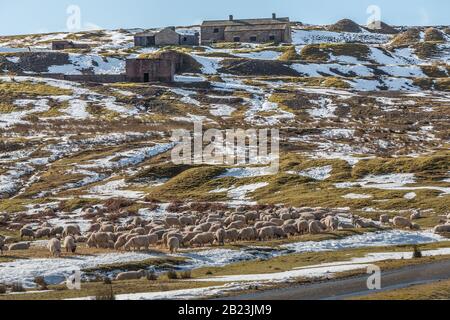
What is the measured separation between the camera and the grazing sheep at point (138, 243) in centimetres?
3997

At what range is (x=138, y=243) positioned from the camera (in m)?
40.0

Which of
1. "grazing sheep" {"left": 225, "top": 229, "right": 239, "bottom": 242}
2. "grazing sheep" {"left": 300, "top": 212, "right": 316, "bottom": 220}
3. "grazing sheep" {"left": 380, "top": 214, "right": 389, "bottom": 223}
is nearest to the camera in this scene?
"grazing sheep" {"left": 225, "top": 229, "right": 239, "bottom": 242}

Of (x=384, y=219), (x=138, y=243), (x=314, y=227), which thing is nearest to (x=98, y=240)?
(x=138, y=243)

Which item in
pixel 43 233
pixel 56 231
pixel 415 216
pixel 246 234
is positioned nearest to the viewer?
pixel 246 234

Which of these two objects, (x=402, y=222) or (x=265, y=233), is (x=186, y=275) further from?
(x=402, y=222)

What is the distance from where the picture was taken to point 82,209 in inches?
2534

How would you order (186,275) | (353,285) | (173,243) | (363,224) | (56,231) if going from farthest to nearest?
(56,231) < (363,224) < (173,243) < (186,275) < (353,285)

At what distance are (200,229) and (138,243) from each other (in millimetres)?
6152

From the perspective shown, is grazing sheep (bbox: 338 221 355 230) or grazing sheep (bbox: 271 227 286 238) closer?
grazing sheep (bbox: 271 227 286 238)

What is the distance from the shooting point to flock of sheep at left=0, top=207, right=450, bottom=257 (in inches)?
1624

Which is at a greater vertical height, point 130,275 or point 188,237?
point 130,275

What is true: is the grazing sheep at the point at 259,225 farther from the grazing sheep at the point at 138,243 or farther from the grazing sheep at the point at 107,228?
the grazing sheep at the point at 107,228

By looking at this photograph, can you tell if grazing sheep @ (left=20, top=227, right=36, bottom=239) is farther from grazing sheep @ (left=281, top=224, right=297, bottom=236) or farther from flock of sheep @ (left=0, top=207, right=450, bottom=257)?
grazing sheep @ (left=281, top=224, right=297, bottom=236)

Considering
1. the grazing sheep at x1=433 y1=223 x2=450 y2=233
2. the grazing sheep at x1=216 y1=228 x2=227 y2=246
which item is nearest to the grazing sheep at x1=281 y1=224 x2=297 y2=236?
the grazing sheep at x1=216 y1=228 x2=227 y2=246
